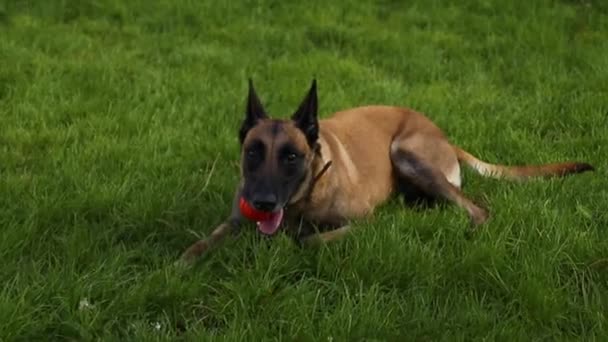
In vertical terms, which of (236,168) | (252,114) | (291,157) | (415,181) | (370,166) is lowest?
(236,168)

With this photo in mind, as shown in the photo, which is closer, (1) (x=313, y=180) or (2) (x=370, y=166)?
(1) (x=313, y=180)

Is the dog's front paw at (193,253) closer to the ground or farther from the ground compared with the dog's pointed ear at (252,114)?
closer to the ground

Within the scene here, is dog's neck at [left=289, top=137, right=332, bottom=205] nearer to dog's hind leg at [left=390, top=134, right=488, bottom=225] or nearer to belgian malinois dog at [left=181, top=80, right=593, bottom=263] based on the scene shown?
belgian malinois dog at [left=181, top=80, right=593, bottom=263]

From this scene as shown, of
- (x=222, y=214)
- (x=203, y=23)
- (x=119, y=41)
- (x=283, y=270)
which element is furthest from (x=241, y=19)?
(x=283, y=270)

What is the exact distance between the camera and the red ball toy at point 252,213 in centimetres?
433

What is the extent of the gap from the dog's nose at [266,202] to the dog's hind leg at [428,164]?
A: 4.10 ft

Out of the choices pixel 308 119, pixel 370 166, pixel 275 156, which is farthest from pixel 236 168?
pixel 275 156

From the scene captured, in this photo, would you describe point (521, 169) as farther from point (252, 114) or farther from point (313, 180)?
point (252, 114)

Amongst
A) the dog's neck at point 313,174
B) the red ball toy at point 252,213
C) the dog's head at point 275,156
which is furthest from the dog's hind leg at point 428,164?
the red ball toy at point 252,213

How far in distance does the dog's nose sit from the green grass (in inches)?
7.6

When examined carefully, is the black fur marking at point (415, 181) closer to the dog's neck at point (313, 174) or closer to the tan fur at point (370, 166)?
the tan fur at point (370, 166)

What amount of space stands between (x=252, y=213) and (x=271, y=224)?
0.11 meters

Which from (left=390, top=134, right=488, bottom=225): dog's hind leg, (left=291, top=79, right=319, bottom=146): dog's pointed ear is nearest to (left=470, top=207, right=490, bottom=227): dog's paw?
(left=390, top=134, right=488, bottom=225): dog's hind leg

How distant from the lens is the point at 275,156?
14.2ft
